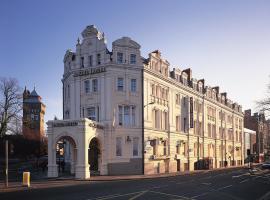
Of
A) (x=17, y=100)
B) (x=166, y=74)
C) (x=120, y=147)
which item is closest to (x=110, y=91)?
(x=120, y=147)

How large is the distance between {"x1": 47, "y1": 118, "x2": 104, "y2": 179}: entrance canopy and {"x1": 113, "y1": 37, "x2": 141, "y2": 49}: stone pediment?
11.0 m

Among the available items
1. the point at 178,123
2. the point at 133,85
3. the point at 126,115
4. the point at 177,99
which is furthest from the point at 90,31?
the point at 178,123

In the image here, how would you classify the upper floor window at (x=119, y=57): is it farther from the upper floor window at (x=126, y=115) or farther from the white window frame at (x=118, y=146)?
the white window frame at (x=118, y=146)

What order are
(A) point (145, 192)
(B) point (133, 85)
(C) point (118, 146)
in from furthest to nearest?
(B) point (133, 85) → (C) point (118, 146) → (A) point (145, 192)

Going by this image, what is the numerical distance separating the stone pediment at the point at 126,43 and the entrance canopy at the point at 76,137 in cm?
1101

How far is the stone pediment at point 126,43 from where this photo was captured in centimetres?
4778

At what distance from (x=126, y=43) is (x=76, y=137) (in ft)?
46.6

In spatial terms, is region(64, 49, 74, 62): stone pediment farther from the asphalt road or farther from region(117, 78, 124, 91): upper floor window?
the asphalt road

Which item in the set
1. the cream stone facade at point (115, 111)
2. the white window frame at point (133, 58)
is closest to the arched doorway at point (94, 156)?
the cream stone facade at point (115, 111)

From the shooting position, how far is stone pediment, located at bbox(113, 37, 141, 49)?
47781 millimetres

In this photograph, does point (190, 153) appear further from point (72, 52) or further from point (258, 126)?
point (258, 126)

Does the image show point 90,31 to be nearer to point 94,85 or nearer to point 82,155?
point 94,85

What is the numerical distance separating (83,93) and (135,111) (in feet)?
22.5

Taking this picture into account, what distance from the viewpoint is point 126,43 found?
158 ft
